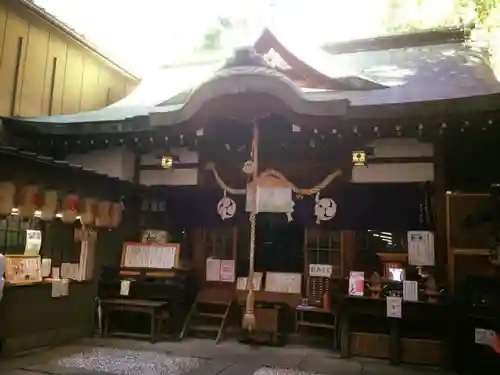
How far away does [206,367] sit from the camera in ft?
20.2

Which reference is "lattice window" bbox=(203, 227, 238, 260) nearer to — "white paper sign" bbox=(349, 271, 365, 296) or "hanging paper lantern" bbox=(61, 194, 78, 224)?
"white paper sign" bbox=(349, 271, 365, 296)

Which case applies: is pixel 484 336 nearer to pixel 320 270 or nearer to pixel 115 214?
pixel 320 270

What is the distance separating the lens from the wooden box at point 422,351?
21.8 feet

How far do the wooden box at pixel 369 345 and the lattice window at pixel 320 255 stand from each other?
1086 mm

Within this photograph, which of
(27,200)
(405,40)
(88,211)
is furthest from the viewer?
(405,40)

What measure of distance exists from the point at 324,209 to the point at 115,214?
12.5ft

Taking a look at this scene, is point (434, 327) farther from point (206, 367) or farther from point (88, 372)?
point (88, 372)

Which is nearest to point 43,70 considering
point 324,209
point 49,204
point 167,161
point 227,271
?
point 167,161

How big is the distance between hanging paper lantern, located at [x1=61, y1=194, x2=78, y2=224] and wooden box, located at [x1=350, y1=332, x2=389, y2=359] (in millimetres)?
4912

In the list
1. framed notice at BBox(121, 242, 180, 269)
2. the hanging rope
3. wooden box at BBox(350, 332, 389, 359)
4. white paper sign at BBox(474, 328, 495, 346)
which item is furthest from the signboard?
white paper sign at BBox(474, 328, 495, 346)

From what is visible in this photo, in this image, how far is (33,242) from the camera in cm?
703

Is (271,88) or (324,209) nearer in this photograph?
(271,88)

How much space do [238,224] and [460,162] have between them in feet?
13.2

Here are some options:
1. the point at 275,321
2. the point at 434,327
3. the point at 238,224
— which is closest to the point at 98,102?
the point at 238,224
